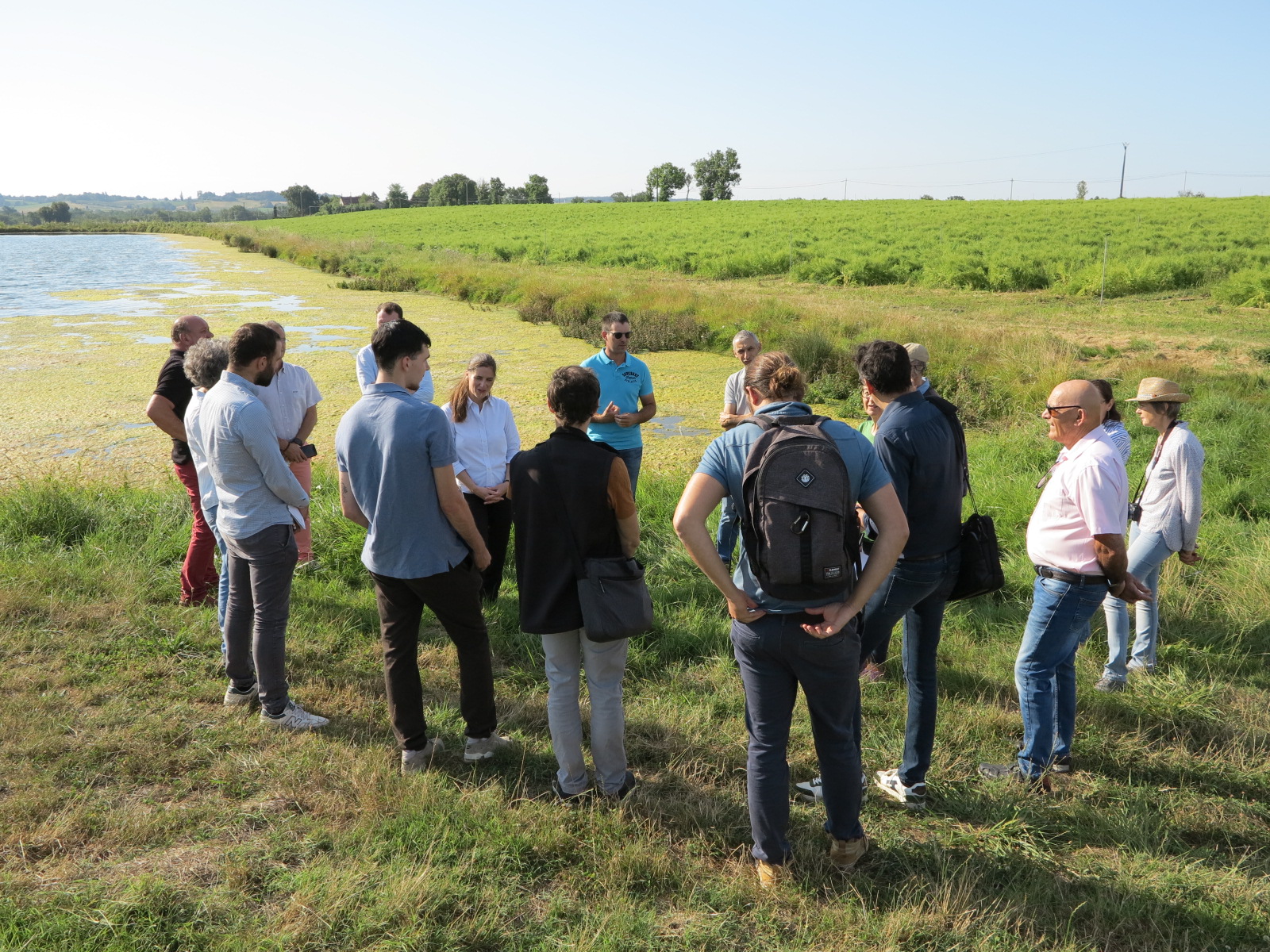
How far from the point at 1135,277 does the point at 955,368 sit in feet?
43.9

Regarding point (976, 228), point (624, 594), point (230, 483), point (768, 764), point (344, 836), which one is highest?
point (976, 228)

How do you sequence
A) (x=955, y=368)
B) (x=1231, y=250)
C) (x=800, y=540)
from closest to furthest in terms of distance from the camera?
(x=800, y=540), (x=955, y=368), (x=1231, y=250)

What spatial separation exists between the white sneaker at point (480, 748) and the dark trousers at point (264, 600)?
0.94 m

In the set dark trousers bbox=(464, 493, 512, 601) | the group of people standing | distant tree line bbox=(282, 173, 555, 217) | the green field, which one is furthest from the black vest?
distant tree line bbox=(282, 173, 555, 217)

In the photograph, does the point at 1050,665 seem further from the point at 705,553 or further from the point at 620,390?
the point at 620,390

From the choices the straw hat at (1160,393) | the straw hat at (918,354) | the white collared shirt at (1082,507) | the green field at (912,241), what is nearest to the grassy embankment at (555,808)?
the white collared shirt at (1082,507)

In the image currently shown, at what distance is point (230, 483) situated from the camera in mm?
3684

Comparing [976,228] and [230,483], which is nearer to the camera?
[230,483]

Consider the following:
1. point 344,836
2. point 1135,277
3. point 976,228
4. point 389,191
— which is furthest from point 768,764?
point 389,191

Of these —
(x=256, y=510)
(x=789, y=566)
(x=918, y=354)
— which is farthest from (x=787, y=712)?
(x=256, y=510)

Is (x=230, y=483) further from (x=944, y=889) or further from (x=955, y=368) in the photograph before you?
(x=955, y=368)

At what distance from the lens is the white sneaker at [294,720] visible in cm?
381

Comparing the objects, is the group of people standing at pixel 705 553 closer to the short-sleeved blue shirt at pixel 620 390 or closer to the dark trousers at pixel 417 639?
the dark trousers at pixel 417 639

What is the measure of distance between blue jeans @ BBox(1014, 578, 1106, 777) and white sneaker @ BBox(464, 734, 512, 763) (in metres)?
2.17
